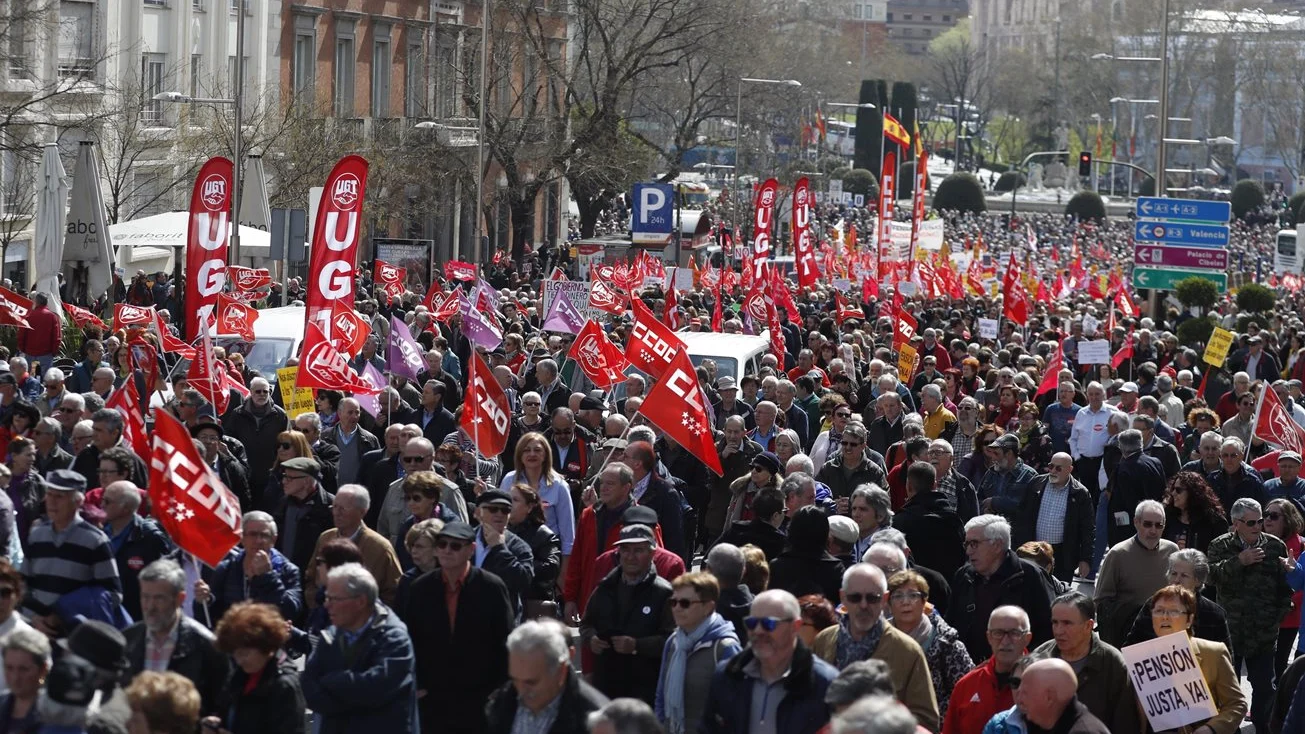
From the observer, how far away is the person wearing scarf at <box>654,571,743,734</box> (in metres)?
7.61

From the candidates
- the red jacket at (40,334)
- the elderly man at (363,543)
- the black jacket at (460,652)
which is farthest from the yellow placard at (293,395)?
the black jacket at (460,652)

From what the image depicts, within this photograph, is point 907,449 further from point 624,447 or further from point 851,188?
point 851,188


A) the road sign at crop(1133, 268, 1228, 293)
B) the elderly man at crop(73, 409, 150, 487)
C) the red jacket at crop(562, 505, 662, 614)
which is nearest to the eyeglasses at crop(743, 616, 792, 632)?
the red jacket at crop(562, 505, 662, 614)

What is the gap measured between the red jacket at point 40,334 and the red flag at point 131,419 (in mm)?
5822

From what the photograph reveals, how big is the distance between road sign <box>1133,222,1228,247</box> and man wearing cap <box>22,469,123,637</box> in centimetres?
2879

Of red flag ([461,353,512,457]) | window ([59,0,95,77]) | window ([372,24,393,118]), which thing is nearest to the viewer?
red flag ([461,353,512,457])

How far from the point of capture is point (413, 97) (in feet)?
184

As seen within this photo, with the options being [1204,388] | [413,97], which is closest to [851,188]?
[413,97]

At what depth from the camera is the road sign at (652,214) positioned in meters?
44.3

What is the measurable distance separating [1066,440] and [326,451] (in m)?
6.31

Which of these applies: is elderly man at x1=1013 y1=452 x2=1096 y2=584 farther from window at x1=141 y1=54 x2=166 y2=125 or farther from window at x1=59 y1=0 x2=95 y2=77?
window at x1=141 y1=54 x2=166 y2=125

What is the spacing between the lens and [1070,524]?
12.7 meters

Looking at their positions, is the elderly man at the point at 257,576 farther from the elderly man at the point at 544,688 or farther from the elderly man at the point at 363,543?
the elderly man at the point at 544,688

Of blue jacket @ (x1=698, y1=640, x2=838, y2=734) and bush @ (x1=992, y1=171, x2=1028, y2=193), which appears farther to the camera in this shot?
bush @ (x1=992, y1=171, x2=1028, y2=193)
